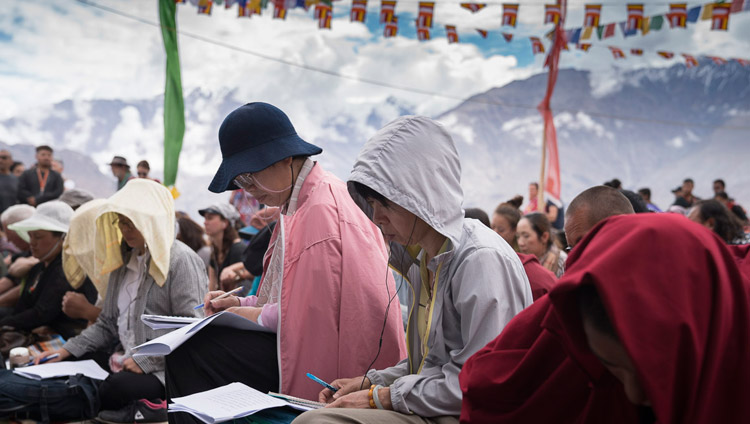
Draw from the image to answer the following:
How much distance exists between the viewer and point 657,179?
21.8 meters

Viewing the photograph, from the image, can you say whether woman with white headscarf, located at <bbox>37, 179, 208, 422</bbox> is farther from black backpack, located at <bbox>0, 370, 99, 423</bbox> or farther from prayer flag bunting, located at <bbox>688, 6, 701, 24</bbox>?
prayer flag bunting, located at <bbox>688, 6, 701, 24</bbox>

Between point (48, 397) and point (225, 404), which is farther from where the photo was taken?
point (48, 397)

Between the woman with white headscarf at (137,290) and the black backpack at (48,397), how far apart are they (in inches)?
2.6

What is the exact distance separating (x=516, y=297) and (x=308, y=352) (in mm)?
733

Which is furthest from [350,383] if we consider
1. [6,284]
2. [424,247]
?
[6,284]

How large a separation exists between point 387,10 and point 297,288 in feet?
24.2

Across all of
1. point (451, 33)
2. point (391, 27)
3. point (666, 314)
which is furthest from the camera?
point (451, 33)

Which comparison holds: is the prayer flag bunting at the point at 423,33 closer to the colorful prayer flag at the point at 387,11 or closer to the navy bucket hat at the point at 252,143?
the colorful prayer flag at the point at 387,11

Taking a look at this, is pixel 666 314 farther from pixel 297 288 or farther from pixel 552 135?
pixel 552 135

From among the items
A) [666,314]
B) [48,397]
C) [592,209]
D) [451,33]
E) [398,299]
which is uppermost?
[451,33]

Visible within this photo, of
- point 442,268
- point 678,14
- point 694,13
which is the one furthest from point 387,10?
point 442,268

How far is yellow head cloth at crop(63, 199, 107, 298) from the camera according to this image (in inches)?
123

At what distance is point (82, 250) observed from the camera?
3160mm

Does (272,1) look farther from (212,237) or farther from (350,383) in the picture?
(350,383)
